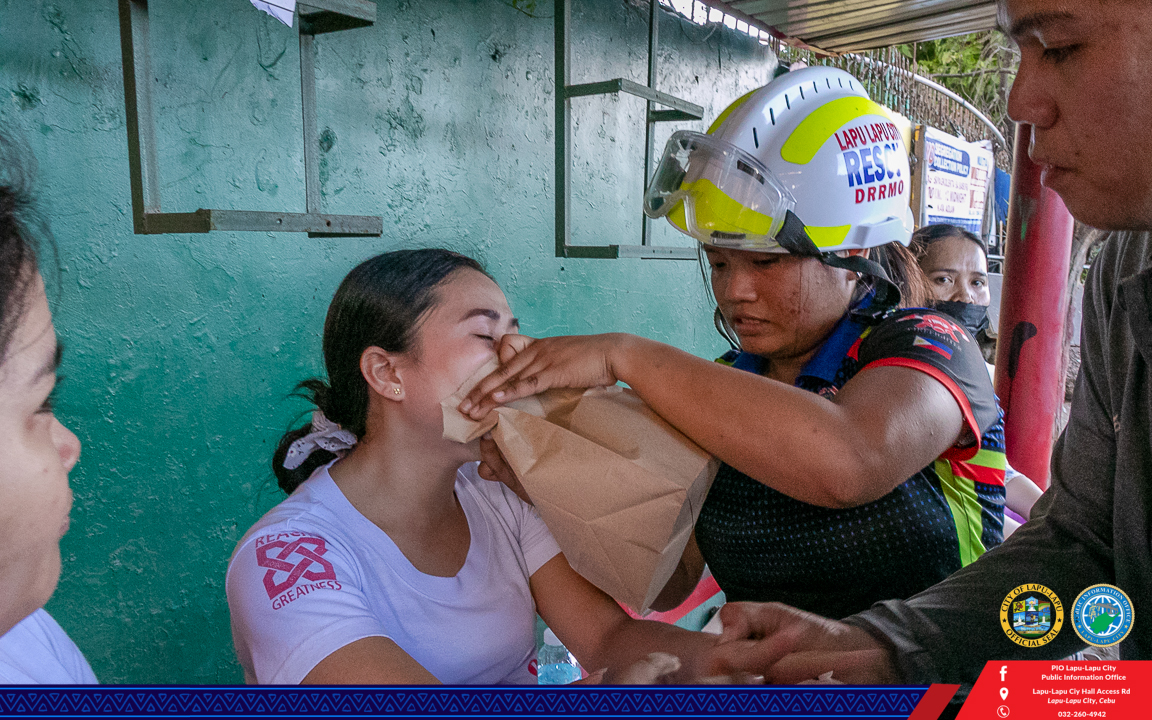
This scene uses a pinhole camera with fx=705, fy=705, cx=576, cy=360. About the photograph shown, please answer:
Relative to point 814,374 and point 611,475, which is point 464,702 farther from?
point 814,374

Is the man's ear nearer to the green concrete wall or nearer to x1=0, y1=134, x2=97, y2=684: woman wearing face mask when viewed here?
the green concrete wall

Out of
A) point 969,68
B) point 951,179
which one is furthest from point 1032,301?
point 969,68

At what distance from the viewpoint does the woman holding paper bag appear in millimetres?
937

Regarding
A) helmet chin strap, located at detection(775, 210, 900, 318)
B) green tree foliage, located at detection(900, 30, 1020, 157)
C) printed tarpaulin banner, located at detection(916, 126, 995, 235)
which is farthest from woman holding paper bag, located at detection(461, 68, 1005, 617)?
green tree foliage, located at detection(900, 30, 1020, 157)

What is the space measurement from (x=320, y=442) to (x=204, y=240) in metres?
0.48

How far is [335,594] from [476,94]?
1543 mm

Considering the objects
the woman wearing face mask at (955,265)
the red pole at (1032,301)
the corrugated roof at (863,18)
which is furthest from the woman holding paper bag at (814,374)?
the corrugated roof at (863,18)

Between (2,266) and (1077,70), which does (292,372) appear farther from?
(1077,70)

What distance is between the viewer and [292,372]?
156 centimetres

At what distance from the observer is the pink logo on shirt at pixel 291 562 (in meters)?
1.02

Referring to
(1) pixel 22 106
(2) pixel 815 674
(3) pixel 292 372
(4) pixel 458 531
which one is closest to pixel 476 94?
(3) pixel 292 372

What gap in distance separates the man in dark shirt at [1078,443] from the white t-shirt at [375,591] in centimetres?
51

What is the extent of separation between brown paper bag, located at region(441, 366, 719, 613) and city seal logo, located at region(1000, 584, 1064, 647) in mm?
398

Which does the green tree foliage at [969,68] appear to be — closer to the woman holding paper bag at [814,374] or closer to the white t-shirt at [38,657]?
the woman holding paper bag at [814,374]
